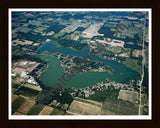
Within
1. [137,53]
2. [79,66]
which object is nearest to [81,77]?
[79,66]

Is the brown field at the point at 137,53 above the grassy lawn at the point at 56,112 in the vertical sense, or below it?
above

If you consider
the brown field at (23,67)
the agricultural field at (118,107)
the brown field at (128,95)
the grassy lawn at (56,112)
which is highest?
the brown field at (23,67)

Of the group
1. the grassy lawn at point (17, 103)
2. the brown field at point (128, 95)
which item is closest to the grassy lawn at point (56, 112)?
the grassy lawn at point (17, 103)

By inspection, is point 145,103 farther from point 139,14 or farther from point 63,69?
point 139,14

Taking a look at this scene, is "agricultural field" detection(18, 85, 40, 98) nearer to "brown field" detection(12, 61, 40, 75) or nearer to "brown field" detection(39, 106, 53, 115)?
"brown field" detection(39, 106, 53, 115)

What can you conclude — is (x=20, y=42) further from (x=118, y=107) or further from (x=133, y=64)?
(x=118, y=107)

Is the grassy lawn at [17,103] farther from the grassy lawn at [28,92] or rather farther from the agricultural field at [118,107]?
the agricultural field at [118,107]

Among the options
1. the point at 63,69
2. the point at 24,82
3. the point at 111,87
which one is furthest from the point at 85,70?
the point at 24,82

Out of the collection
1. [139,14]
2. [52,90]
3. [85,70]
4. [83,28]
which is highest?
[139,14]
